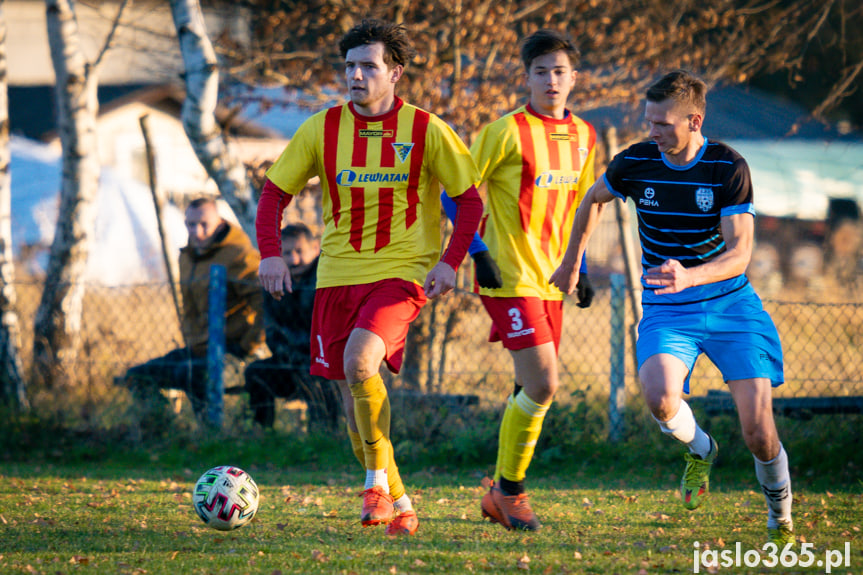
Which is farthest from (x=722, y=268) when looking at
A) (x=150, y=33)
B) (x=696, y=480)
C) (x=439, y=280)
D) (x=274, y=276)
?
(x=150, y=33)

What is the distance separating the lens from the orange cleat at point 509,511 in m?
4.54

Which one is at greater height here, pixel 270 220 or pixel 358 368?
pixel 270 220

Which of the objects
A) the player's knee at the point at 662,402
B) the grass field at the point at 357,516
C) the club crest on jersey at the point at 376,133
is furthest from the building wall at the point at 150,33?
the player's knee at the point at 662,402

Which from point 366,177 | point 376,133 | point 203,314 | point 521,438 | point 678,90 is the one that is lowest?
point 521,438

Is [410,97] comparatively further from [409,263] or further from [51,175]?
[51,175]

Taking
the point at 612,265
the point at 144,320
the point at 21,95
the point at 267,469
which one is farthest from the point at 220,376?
the point at 21,95

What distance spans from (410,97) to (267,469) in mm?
3703

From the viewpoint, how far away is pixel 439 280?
4301 millimetres

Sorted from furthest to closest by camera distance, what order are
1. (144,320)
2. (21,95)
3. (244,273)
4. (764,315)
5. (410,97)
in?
(21,95)
(144,320)
(410,97)
(244,273)
(764,315)

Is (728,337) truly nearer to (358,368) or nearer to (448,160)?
(448,160)

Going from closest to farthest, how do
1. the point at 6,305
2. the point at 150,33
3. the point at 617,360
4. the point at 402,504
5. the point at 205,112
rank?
the point at 402,504, the point at 617,360, the point at 205,112, the point at 6,305, the point at 150,33

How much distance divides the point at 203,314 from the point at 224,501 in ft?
11.4

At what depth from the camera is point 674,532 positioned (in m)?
4.48

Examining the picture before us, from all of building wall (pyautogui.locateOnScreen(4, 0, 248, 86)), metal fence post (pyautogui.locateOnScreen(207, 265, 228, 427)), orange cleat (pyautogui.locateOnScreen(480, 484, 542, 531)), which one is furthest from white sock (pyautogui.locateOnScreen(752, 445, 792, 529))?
building wall (pyautogui.locateOnScreen(4, 0, 248, 86))
